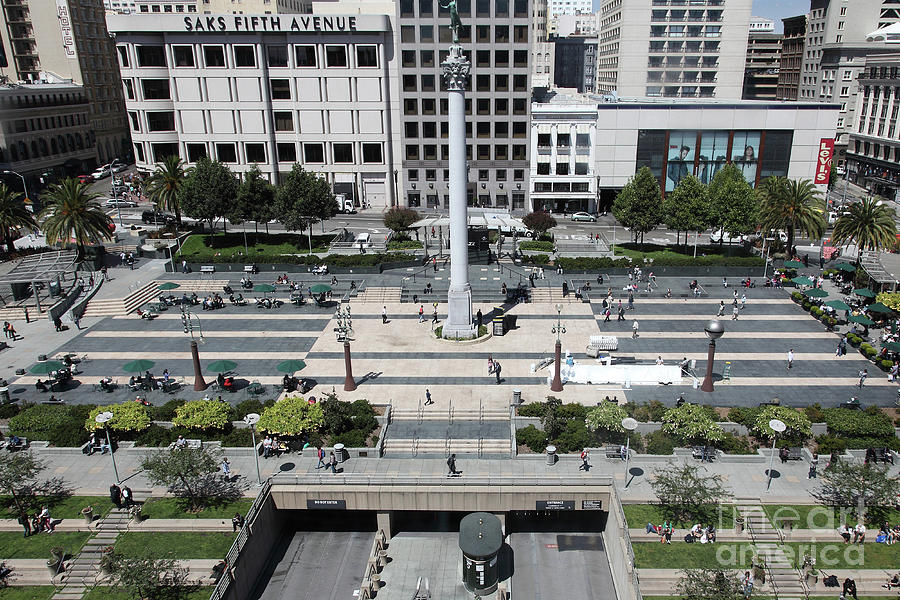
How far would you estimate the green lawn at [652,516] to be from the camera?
3231 cm

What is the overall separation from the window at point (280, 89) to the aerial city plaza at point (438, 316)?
1.52 ft

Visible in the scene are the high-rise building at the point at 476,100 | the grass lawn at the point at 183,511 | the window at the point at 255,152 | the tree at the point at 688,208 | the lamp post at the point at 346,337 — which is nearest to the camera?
the grass lawn at the point at 183,511

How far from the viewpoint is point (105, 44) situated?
128 metres

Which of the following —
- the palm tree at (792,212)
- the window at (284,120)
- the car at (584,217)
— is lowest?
the car at (584,217)

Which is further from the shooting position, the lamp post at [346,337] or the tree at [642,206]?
the tree at [642,206]

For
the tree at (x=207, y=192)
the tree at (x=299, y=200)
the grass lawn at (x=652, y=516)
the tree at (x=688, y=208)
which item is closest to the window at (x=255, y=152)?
the tree at (x=207, y=192)

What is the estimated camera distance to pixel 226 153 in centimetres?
9569

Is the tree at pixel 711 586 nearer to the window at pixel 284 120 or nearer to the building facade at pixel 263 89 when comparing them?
the building facade at pixel 263 89

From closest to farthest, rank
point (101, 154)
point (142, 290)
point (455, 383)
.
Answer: point (455, 383) < point (142, 290) < point (101, 154)

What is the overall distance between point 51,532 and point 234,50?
76.4 meters

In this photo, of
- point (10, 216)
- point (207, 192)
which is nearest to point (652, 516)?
point (207, 192)

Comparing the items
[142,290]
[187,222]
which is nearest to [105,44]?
[187,222]

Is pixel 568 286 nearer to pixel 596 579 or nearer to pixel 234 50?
pixel 596 579

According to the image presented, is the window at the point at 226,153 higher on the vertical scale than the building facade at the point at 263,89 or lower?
lower
